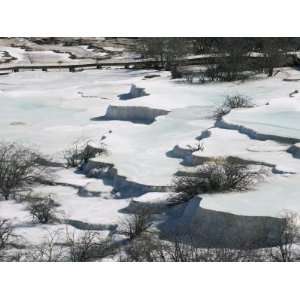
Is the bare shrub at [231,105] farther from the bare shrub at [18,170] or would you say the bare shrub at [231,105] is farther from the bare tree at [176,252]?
the bare tree at [176,252]

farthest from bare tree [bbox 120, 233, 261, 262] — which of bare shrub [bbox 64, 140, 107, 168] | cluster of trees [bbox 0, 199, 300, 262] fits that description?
bare shrub [bbox 64, 140, 107, 168]

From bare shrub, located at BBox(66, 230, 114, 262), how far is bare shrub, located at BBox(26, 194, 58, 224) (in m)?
0.68

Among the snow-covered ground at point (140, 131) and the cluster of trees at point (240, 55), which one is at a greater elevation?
the cluster of trees at point (240, 55)

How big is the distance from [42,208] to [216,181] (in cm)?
265

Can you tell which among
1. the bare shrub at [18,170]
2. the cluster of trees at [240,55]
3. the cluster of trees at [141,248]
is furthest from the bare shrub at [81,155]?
the cluster of trees at [240,55]

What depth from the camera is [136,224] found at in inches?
370

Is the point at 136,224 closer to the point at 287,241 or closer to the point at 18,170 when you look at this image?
the point at 287,241

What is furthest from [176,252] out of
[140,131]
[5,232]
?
[140,131]

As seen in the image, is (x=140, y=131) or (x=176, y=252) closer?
(x=176, y=252)

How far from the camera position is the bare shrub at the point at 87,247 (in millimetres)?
8414

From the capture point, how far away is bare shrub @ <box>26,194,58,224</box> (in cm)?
1024

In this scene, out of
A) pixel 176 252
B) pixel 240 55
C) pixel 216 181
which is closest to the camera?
pixel 176 252

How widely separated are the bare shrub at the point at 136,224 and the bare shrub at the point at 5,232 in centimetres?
157

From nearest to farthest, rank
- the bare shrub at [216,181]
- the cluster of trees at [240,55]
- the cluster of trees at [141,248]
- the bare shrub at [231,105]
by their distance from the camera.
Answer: the cluster of trees at [141,248] < the bare shrub at [216,181] < the bare shrub at [231,105] < the cluster of trees at [240,55]
